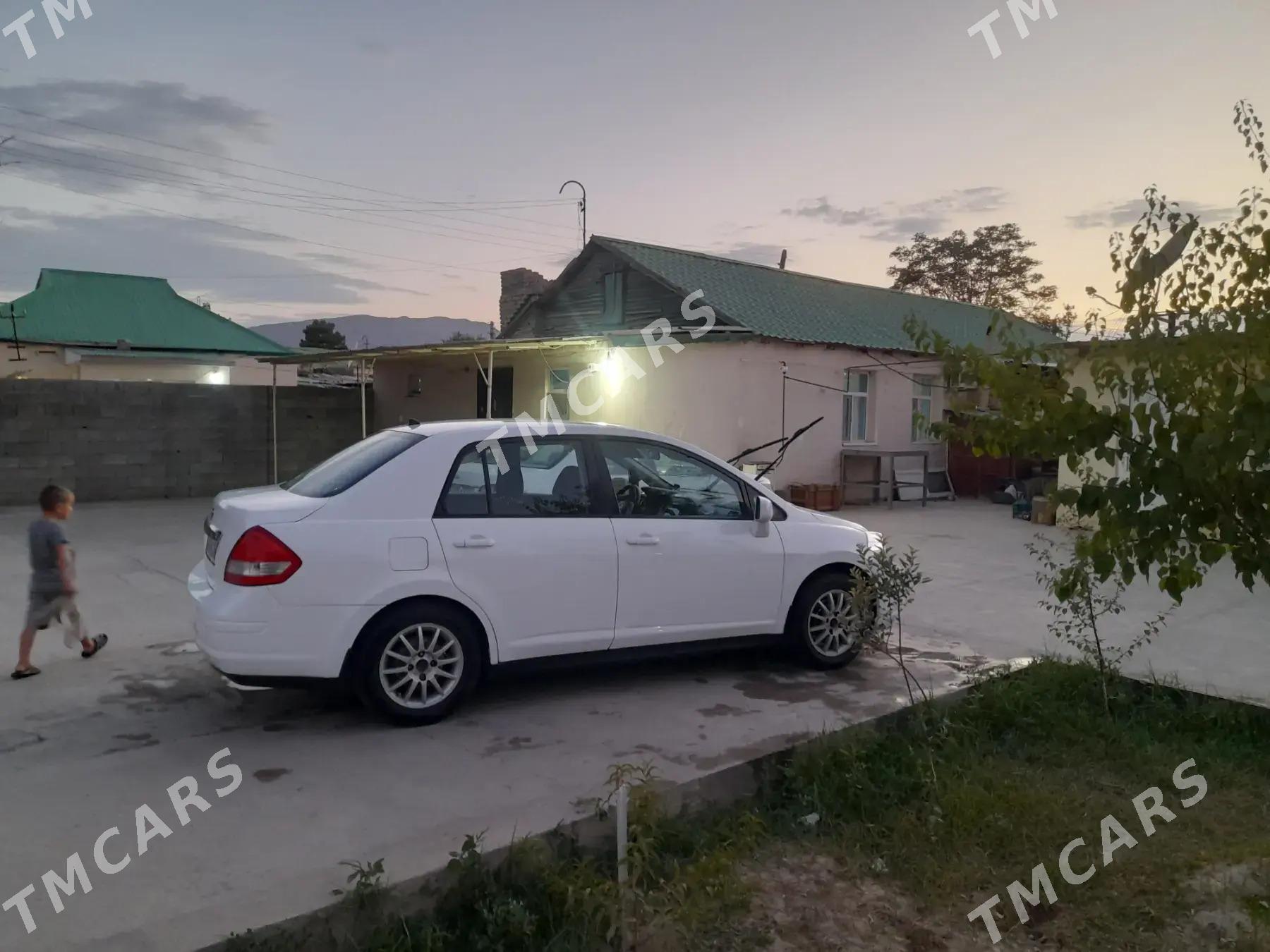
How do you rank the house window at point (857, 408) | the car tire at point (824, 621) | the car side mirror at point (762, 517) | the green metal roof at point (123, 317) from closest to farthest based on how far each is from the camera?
the car side mirror at point (762, 517) < the car tire at point (824, 621) < the house window at point (857, 408) < the green metal roof at point (123, 317)

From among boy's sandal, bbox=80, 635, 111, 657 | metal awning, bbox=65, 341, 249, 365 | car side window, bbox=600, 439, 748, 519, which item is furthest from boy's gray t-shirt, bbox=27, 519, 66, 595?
metal awning, bbox=65, 341, 249, 365

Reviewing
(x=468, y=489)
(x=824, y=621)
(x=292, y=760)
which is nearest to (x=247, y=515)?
(x=468, y=489)

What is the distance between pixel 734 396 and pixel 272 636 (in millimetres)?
11329

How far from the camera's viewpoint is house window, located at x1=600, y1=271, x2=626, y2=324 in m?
17.4

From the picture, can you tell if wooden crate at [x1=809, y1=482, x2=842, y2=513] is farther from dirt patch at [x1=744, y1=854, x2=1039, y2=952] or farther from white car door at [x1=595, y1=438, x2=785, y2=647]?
dirt patch at [x1=744, y1=854, x2=1039, y2=952]

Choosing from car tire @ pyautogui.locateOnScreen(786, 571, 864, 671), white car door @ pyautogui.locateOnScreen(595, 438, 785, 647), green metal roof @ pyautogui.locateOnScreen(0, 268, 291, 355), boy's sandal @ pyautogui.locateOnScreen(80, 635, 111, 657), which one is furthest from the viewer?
green metal roof @ pyautogui.locateOnScreen(0, 268, 291, 355)

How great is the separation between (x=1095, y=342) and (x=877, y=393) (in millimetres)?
14831

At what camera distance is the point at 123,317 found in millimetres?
25062

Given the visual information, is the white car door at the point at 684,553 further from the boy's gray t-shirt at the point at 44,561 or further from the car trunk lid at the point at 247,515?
the boy's gray t-shirt at the point at 44,561

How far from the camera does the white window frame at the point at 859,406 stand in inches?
682

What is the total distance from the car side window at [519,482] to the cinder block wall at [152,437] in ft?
38.9

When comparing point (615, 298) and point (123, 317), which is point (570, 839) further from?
point (123, 317)

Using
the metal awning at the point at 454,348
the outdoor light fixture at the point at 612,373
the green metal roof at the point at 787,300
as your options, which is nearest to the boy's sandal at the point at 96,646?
the metal awning at the point at 454,348

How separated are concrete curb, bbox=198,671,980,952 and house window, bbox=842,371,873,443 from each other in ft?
41.2
